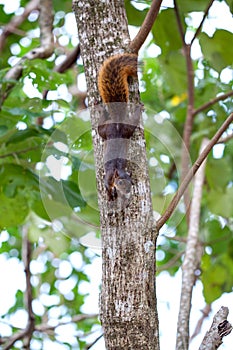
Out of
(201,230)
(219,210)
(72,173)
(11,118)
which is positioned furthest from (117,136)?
(201,230)

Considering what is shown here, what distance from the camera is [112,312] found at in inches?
27.9

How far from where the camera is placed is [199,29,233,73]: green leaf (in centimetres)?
132

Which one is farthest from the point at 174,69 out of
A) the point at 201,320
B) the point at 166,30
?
the point at 201,320

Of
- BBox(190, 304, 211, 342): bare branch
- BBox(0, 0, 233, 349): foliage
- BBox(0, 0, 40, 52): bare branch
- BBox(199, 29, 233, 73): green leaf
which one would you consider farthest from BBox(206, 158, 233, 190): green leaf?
BBox(0, 0, 40, 52): bare branch

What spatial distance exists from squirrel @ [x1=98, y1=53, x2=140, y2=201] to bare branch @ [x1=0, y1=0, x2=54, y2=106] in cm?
67

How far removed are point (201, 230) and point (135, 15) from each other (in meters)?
0.73

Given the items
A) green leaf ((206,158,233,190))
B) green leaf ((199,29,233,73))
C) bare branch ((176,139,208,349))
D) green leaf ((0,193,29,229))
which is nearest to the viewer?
bare branch ((176,139,208,349))

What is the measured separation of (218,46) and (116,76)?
64cm

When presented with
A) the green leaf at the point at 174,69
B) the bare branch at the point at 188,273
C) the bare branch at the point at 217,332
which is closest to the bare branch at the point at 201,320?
the bare branch at the point at 188,273

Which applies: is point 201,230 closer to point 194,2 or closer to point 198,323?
point 198,323

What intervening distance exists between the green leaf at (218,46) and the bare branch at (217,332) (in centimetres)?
68

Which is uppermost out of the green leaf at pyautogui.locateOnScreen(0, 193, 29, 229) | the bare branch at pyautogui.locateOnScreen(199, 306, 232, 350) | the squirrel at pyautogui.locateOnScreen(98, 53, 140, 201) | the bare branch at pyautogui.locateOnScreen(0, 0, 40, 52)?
the bare branch at pyautogui.locateOnScreen(0, 0, 40, 52)

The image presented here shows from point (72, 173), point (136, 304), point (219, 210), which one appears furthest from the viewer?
point (219, 210)

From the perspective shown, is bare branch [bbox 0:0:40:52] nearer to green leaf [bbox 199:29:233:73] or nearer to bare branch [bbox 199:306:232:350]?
green leaf [bbox 199:29:233:73]
